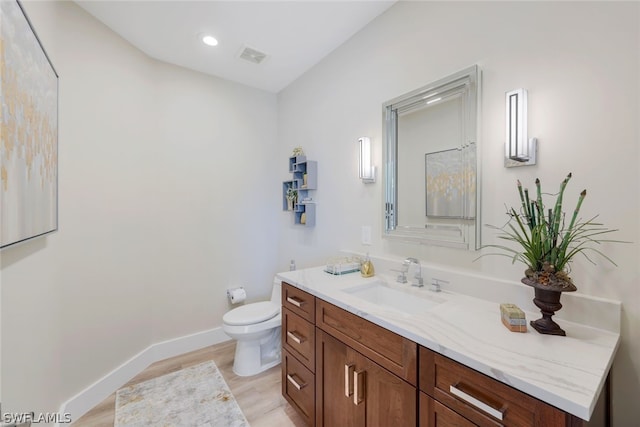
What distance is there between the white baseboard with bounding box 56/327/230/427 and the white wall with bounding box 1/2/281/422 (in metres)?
0.06

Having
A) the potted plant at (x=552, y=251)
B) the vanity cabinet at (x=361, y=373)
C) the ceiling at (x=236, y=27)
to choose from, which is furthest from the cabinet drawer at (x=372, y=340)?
the ceiling at (x=236, y=27)

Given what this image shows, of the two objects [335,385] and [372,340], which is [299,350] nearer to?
[335,385]

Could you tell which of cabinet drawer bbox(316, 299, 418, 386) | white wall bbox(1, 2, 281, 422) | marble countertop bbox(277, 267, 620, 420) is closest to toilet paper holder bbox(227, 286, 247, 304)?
white wall bbox(1, 2, 281, 422)

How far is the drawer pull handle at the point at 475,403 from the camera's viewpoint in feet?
2.37

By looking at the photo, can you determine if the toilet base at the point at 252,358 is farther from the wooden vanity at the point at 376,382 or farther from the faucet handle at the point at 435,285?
the faucet handle at the point at 435,285

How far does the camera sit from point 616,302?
94 cm

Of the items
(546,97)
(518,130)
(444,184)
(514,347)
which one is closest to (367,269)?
(444,184)

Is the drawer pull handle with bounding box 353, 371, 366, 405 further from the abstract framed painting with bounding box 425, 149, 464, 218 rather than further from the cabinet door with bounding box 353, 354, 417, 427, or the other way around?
the abstract framed painting with bounding box 425, 149, 464, 218

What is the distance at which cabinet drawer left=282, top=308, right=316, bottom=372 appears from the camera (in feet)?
4.81

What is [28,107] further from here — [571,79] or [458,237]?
[571,79]

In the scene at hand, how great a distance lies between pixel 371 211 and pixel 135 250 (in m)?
1.96

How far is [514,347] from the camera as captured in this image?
834mm

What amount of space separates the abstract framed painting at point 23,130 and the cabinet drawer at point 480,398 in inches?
58.2

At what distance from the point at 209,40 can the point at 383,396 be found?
261 cm
